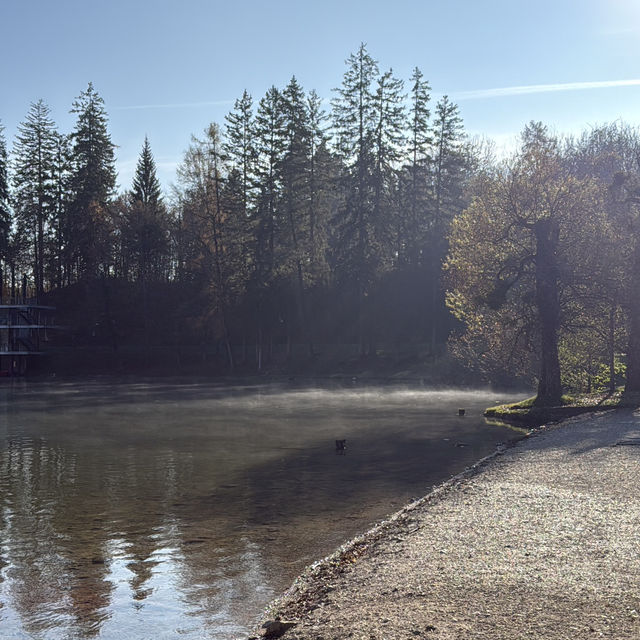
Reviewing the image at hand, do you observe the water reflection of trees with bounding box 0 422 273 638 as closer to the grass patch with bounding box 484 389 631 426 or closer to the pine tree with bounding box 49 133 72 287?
the grass patch with bounding box 484 389 631 426

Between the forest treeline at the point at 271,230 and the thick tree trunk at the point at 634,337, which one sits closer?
the thick tree trunk at the point at 634,337

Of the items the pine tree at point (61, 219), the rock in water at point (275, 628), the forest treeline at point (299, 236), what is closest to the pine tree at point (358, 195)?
the forest treeline at point (299, 236)

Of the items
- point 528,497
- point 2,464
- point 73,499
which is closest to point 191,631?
point 528,497

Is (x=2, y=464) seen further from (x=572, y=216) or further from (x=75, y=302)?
(x=75, y=302)

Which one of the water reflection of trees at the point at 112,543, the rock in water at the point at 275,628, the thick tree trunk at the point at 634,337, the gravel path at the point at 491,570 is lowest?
the water reflection of trees at the point at 112,543

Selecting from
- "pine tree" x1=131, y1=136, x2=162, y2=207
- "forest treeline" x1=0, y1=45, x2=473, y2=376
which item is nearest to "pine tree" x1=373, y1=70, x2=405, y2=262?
"forest treeline" x1=0, y1=45, x2=473, y2=376

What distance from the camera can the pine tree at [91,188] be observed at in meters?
65.0

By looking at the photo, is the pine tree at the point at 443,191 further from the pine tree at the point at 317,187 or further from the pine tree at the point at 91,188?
the pine tree at the point at 91,188

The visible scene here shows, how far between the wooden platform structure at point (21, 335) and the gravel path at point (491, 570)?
5507 cm

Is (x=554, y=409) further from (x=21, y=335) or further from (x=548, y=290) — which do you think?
(x=21, y=335)

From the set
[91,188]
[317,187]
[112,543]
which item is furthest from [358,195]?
[112,543]

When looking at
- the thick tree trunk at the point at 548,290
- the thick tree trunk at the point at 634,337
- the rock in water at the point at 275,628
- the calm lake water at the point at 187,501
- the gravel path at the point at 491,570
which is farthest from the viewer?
the thick tree trunk at the point at 548,290

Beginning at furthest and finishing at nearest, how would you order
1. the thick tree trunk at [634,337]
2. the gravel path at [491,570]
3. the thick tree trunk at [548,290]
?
the thick tree trunk at [548,290], the thick tree trunk at [634,337], the gravel path at [491,570]

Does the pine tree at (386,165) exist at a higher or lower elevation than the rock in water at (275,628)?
higher
